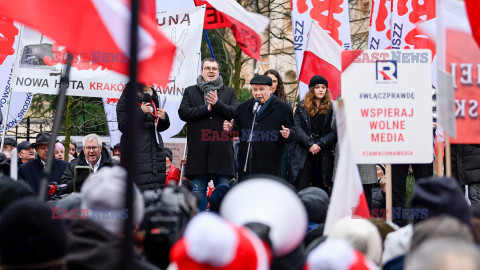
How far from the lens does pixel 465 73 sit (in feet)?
22.3

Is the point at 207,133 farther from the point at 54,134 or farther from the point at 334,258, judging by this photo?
the point at 334,258

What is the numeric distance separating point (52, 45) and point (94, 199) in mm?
7790

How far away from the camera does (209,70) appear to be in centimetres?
936

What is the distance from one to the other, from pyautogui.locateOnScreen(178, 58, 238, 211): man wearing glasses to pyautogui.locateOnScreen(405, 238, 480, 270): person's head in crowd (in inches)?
260

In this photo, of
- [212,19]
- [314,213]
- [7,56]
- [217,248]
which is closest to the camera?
[217,248]

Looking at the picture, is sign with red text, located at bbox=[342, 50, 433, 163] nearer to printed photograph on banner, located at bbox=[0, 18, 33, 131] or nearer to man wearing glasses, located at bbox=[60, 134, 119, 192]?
man wearing glasses, located at bbox=[60, 134, 119, 192]

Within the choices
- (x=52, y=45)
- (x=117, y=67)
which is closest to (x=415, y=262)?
(x=117, y=67)

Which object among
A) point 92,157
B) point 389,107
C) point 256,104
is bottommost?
point 92,157

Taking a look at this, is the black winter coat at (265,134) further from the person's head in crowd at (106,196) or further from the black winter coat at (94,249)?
the black winter coat at (94,249)

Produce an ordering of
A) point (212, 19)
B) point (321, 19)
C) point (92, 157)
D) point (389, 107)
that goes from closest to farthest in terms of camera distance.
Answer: point (389, 107) < point (92, 157) < point (212, 19) < point (321, 19)

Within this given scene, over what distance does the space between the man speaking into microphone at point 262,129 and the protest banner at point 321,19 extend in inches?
127

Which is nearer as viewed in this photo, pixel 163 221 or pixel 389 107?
pixel 163 221

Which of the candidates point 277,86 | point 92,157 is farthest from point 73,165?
Answer: point 277,86

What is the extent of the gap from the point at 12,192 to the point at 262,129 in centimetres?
461
